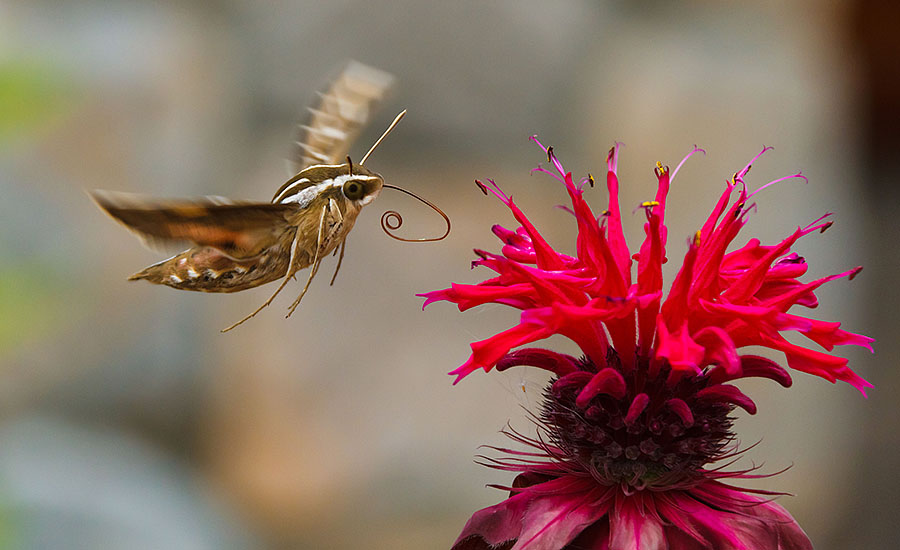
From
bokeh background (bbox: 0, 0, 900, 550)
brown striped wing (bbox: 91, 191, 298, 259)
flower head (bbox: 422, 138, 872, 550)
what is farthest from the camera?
bokeh background (bbox: 0, 0, 900, 550)

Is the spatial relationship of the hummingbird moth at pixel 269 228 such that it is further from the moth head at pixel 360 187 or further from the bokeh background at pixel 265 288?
the bokeh background at pixel 265 288

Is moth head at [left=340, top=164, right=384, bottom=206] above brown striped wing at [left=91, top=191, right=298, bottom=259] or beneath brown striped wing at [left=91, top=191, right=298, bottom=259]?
above

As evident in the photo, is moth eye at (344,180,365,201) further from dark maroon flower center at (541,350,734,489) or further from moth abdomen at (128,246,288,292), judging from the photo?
dark maroon flower center at (541,350,734,489)

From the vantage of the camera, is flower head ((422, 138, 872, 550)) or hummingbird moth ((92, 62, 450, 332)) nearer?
hummingbird moth ((92, 62, 450, 332))

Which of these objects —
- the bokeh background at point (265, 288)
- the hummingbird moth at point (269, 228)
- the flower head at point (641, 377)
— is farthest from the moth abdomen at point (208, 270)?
the bokeh background at point (265, 288)

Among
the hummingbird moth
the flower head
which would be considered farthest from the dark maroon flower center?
the hummingbird moth

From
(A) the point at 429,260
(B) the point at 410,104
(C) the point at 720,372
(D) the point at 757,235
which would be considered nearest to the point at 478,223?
(A) the point at 429,260

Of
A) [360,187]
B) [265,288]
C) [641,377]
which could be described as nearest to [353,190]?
[360,187]
